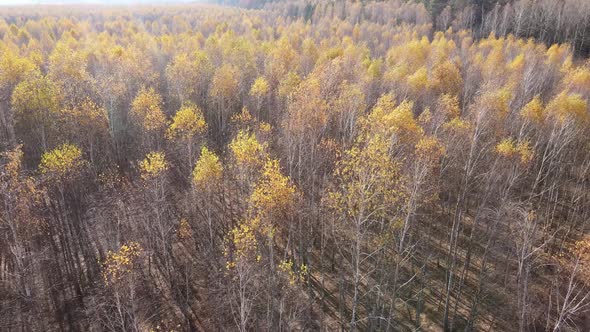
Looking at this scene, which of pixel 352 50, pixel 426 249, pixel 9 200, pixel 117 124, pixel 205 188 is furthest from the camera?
pixel 352 50

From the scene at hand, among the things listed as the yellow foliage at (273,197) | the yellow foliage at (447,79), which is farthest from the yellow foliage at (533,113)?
the yellow foliage at (273,197)

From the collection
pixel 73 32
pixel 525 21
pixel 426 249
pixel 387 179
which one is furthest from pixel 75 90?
pixel 525 21

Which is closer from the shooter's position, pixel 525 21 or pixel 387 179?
pixel 387 179

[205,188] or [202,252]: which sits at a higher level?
[205,188]

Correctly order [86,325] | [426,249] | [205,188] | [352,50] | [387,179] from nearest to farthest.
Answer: [387,179]
[86,325]
[205,188]
[426,249]
[352,50]

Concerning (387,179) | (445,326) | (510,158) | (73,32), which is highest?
(73,32)

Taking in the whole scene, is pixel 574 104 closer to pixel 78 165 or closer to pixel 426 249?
pixel 426 249

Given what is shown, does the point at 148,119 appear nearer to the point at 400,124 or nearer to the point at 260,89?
the point at 260,89

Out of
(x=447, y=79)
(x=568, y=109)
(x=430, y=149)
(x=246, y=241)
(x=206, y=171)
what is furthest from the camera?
(x=447, y=79)

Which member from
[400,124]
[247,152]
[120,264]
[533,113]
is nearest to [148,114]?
[247,152]
